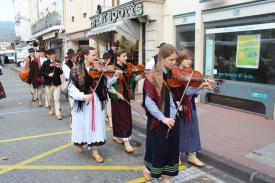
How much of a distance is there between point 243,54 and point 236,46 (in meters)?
0.35

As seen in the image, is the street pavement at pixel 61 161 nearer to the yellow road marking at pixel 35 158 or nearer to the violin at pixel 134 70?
the yellow road marking at pixel 35 158

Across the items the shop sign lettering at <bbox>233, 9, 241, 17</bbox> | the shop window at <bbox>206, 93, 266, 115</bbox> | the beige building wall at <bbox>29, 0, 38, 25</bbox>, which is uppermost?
the beige building wall at <bbox>29, 0, 38, 25</bbox>

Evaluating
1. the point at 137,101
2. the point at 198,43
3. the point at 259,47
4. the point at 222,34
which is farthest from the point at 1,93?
the point at 259,47

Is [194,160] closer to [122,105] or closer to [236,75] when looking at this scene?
[122,105]

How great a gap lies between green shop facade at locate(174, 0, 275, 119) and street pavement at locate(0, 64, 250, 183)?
2.77m

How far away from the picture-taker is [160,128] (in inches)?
149

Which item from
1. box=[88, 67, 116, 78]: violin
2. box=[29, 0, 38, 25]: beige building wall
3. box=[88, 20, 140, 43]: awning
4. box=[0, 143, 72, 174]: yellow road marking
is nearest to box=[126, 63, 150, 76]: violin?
box=[88, 67, 116, 78]: violin

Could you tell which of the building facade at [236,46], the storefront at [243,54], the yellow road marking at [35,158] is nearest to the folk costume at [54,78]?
the yellow road marking at [35,158]

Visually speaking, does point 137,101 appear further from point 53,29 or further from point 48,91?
point 53,29

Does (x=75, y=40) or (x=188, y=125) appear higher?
(x=75, y=40)

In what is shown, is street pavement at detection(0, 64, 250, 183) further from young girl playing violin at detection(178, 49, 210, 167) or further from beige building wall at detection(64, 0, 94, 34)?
beige building wall at detection(64, 0, 94, 34)

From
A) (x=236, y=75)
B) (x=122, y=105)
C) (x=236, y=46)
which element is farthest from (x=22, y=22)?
(x=122, y=105)

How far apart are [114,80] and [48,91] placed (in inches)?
169

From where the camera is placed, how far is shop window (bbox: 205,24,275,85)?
7.59m
